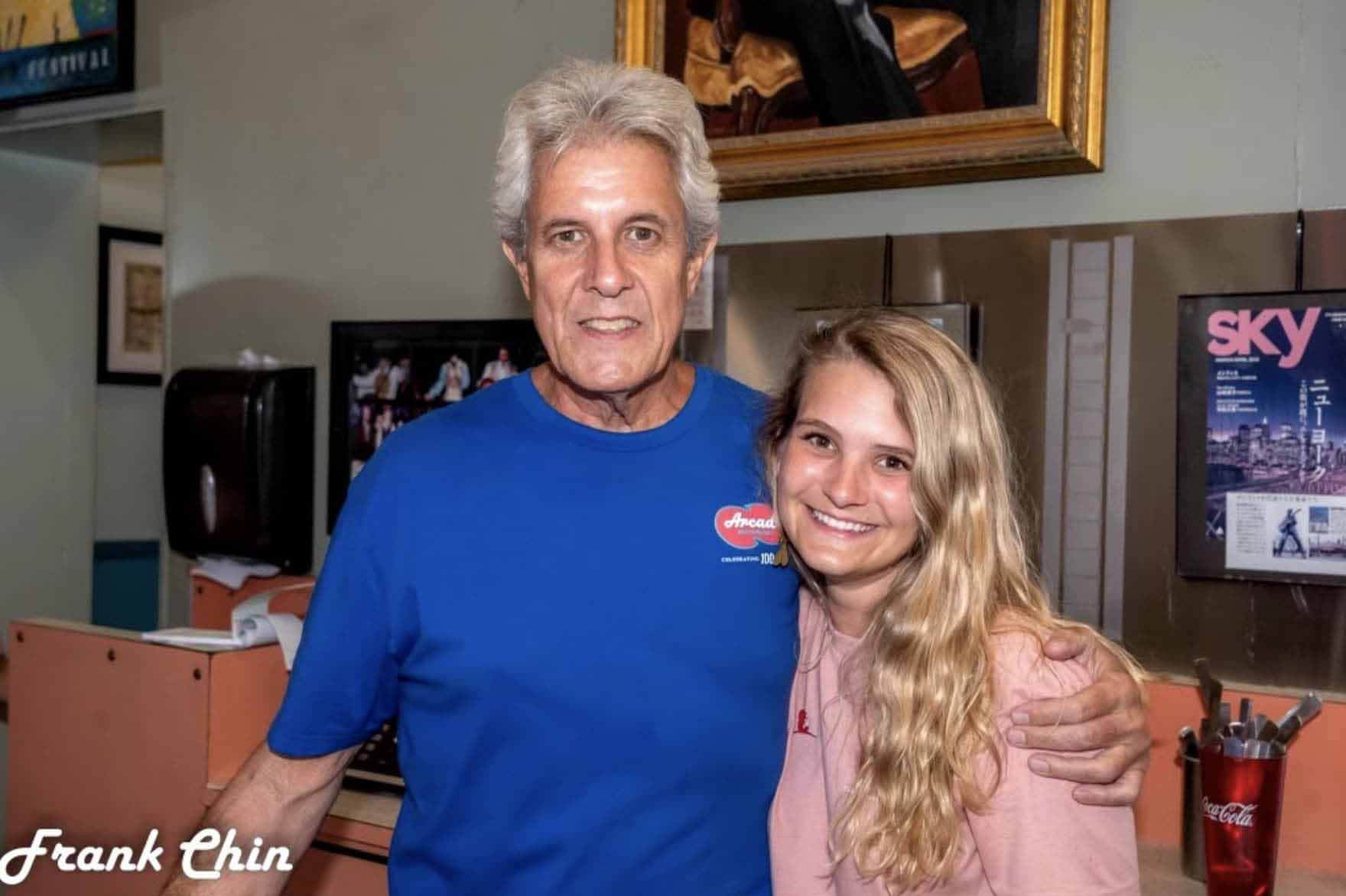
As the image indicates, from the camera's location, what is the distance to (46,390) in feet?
13.1

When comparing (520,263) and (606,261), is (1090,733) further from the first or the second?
(520,263)

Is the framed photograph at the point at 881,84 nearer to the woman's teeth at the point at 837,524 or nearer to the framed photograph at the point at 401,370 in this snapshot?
the framed photograph at the point at 401,370

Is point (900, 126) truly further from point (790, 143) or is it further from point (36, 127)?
point (36, 127)

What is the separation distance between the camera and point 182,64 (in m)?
3.23

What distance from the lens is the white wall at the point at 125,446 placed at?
166 inches

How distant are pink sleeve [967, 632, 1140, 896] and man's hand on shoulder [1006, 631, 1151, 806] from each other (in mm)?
12

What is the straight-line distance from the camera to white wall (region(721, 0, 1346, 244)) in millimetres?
1941

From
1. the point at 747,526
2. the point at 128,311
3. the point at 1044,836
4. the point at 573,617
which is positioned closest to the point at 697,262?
the point at 747,526

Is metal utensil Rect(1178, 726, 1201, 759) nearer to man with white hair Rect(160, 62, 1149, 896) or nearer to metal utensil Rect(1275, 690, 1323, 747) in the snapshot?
metal utensil Rect(1275, 690, 1323, 747)

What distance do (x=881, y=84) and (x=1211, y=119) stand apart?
1.72 feet

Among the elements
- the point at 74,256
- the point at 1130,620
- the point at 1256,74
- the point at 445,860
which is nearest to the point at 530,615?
the point at 445,860

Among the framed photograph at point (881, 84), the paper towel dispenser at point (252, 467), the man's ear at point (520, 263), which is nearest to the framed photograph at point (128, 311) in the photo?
the paper towel dispenser at point (252, 467)

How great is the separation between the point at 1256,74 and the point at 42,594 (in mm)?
3471

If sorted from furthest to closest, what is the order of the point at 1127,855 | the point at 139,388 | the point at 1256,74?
1. the point at 139,388
2. the point at 1256,74
3. the point at 1127,855
